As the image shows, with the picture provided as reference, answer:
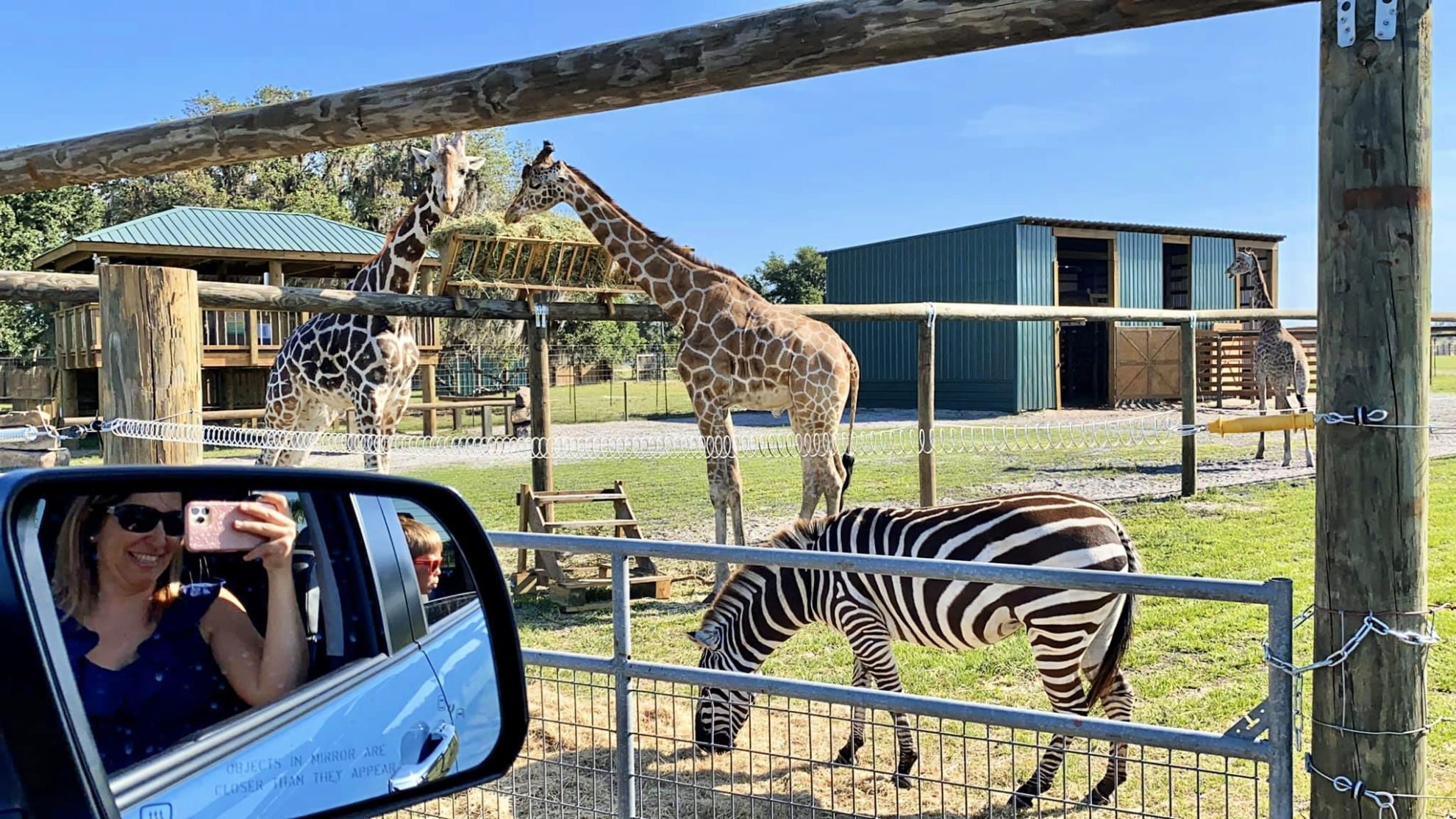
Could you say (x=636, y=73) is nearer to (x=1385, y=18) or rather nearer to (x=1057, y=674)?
(x=1385, y=18)

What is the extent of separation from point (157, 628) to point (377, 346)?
5.72 m

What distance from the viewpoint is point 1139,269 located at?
2716cm

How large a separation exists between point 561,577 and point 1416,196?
5804mm

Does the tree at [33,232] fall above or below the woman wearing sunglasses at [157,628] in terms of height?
above

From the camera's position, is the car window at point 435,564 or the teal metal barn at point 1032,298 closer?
the car window at point 435,564

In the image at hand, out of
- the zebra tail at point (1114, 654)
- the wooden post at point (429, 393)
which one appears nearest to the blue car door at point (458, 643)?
the zebra tail at point (1114, 654)

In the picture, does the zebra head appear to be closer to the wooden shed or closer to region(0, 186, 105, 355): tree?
the wooden shed

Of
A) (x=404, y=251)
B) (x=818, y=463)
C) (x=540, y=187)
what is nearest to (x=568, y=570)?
(x=818, y=463)

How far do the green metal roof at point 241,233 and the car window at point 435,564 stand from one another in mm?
19473

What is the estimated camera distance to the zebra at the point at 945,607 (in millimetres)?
3980

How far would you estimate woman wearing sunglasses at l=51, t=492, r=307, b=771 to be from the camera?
124 centimetres

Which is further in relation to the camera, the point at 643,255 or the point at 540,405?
the point at 643,255

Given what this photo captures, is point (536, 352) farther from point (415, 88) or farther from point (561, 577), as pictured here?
point (415, 88)

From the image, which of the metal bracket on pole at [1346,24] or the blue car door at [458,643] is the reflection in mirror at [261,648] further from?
the metal bracket on pole at [1346,24]
